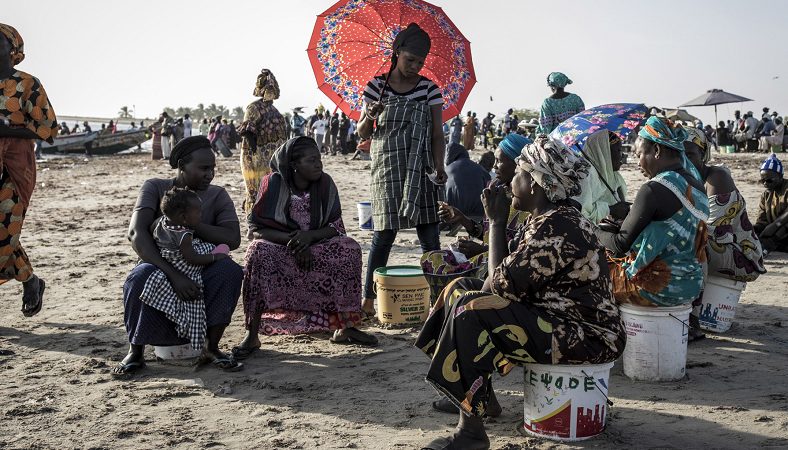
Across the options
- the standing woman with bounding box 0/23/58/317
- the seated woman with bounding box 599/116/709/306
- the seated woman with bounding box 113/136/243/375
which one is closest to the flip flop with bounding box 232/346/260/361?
the seated woman with bounding box 113/136/243/375

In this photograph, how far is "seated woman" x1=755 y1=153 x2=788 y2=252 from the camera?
25.8ft

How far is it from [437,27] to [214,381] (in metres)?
3.21

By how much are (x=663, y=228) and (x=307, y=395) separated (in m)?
2.15

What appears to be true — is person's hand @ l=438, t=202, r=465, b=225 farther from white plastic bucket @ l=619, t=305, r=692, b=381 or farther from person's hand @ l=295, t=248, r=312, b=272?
white plastic bucket @ l=619, t=305, r=692, b=381

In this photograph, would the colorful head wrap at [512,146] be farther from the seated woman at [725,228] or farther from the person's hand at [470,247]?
the seated woman at [725,228]

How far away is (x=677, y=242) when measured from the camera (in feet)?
13.8

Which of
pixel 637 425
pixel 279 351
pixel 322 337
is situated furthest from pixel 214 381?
pixel 637 425

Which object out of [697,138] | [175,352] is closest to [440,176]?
[697,138]

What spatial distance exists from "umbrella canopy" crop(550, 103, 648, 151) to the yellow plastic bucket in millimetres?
1382

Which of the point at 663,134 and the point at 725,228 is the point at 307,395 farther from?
the point at 725,228

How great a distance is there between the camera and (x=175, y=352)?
471cm

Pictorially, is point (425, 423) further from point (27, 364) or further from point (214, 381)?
point (27, 364)

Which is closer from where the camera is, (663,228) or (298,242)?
(663,228)

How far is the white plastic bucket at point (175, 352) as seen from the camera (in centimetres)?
470
